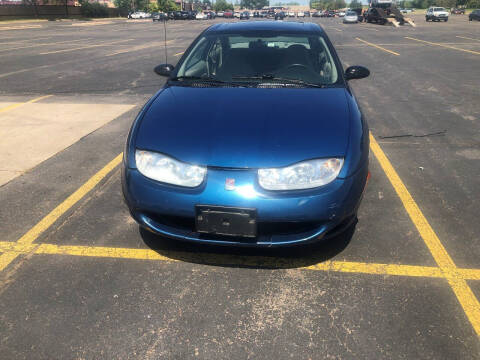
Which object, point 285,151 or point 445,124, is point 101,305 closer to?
point 285,151

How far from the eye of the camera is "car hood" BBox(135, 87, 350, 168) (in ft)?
7.71

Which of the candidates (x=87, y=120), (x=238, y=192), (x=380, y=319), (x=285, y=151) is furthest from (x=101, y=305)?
(x=87, y=120)

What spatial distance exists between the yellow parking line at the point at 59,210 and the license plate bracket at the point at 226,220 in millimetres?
1549

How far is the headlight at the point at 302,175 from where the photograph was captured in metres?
2.26

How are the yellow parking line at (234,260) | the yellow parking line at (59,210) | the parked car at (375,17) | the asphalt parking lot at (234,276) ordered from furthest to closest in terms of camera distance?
the parked car at (375,17) < the yellow parking line at (59,210) < the yellow parking line at (234,260) < the asphalt parking lot at (234,276)

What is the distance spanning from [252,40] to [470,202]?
269 cm

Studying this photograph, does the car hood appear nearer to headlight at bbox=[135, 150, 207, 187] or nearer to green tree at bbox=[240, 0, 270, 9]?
headlight at bbox=[135, 150, 207, 187]

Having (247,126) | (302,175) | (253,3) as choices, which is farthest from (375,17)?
(253,3)

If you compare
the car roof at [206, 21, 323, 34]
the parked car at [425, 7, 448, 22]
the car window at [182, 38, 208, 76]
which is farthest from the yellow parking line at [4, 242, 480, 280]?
the parked car at [425, 7, 448, 22]

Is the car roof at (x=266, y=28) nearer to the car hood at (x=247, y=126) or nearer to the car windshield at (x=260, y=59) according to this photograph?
the car windshield at (x=260, y=59)

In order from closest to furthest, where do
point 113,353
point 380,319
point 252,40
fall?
point 113,353 → point 380,319 → point 252,40

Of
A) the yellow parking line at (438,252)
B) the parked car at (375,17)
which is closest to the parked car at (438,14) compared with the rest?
the parked car at (375,17)

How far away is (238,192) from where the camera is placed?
2225 millimetres

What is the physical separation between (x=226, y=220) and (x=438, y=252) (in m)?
1.71
